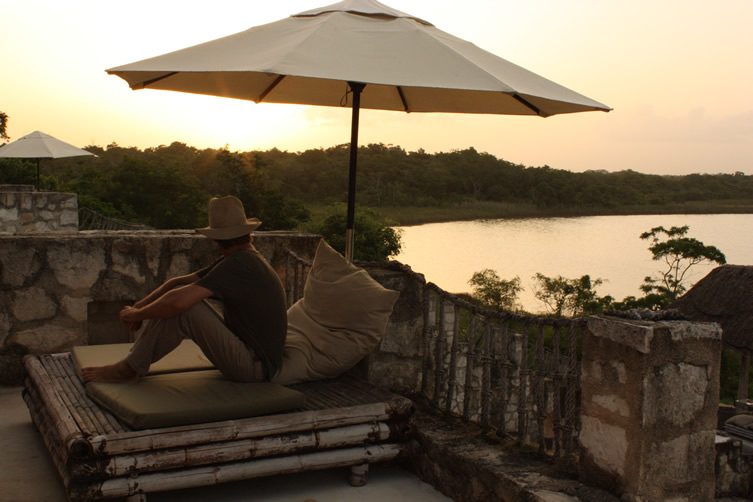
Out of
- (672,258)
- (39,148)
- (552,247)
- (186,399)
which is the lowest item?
(552,247)

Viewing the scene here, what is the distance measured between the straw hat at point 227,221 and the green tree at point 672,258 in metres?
27.5

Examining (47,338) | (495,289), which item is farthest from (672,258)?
(47,338)

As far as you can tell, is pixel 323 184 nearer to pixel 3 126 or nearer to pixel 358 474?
pixel 3 126

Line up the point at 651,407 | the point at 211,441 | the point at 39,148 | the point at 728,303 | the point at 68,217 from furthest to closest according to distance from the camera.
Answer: the point at 39,148 → the point at 68,217 → the point at 728,303 → the point at 211,441 → the point at 651,407

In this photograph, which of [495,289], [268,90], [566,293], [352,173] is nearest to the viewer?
[352,173]

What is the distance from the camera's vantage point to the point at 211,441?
11.0ft

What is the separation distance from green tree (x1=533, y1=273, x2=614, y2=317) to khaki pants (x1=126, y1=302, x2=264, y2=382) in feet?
114

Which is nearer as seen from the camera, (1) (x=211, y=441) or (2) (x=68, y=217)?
(1) (x=211, y=441)

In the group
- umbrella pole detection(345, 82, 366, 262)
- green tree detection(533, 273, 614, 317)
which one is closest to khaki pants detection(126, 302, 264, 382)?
umbrella pole detection(345, 82, 366, 262)

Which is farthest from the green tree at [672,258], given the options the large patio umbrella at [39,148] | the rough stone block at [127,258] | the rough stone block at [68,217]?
the rough stone block at [127,258]

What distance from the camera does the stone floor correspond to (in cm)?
356

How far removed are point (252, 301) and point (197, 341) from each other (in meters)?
0.31

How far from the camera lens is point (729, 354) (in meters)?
26.5

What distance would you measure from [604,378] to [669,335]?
0.30 metres
